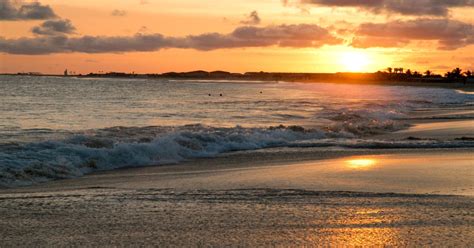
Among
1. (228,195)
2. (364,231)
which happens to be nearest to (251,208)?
(228,195)

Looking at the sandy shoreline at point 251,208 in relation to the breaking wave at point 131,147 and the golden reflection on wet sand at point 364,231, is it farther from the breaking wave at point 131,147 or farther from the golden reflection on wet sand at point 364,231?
the breaking wave at point 131,147

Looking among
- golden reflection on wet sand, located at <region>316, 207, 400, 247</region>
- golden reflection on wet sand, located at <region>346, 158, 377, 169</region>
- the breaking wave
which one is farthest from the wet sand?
the breaking wave

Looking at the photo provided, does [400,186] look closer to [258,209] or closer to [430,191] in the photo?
[430,191]

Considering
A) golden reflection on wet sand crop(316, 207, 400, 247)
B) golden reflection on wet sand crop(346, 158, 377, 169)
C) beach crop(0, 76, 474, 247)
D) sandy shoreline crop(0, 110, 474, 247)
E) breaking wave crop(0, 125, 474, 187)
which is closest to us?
golden reflection on wet sand crop(316, 207, 400, 247)

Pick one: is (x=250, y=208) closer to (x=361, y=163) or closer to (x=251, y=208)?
(x=251, y=208)

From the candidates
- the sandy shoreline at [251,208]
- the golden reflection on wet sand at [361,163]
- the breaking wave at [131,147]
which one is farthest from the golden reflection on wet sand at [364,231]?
the breaking wave at [131,147]

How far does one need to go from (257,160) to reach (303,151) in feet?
10.1

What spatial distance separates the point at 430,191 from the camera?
10.4 meters

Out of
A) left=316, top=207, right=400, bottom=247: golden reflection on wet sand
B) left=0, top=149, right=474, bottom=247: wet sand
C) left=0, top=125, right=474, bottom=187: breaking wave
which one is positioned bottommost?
left=0, top=125, right=474, bottom=187: breaking wave

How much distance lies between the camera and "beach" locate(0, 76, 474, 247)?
23.2 feet

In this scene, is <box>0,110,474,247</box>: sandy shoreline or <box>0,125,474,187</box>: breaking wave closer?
<box>0,110,474,247</box>: sandy shoreline

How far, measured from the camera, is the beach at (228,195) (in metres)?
7.07

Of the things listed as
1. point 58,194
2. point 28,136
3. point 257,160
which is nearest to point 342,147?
point 257,160

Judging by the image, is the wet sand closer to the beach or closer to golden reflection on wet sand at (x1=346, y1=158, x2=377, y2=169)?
the beach
